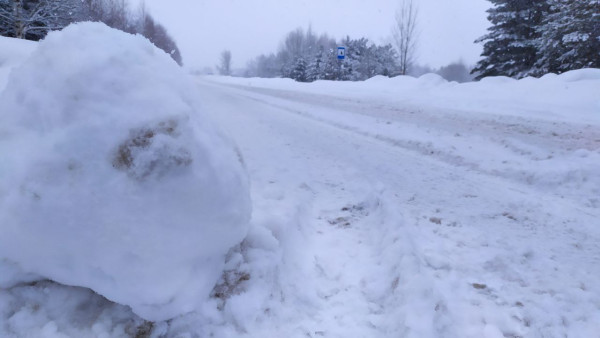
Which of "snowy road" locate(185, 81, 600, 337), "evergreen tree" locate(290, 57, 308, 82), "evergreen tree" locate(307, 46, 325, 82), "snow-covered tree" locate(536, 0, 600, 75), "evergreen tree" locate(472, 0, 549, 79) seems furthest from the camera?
"evergreen tree" locate(290, 57, 308, 82)

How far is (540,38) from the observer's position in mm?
15234

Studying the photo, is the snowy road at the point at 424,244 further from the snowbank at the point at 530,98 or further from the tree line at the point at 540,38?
the tree line at the point at 540,38

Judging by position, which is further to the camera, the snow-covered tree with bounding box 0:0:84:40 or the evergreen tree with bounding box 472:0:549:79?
the evergreen tree with bounding box 472:0:549:79

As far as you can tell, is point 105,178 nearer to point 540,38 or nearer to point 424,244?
point 424,244

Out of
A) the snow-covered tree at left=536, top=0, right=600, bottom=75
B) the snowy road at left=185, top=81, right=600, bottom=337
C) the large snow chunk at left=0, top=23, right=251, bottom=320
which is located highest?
the snow-covered tree at left=536, top=0, right=600, bottom=75

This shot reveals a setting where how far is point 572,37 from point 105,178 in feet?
53.8

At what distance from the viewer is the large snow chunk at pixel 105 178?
4.61 ft

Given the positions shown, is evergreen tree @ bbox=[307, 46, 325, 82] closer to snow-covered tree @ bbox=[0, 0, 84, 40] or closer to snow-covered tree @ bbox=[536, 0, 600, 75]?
snow-covered tree @ bbox=[536, 0, 600, 75]

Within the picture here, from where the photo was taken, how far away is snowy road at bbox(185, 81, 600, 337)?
1706mm

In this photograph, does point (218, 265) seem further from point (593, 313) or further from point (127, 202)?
point (593, 313)

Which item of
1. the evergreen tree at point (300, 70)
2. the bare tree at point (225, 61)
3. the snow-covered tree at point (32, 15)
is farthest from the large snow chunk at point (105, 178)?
the bare tree at point (225, 61)

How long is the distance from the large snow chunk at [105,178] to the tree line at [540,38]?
1568cm

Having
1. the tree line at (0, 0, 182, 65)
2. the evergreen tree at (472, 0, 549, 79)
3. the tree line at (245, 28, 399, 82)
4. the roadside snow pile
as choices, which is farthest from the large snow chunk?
the tree line at (245, 28, 399, 82)

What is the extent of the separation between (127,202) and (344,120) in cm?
599
